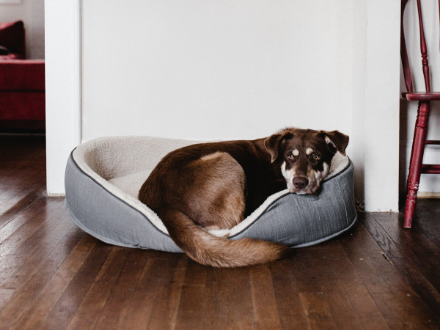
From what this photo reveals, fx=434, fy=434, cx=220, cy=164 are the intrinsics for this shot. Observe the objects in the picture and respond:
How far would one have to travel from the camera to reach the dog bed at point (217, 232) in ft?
6.53

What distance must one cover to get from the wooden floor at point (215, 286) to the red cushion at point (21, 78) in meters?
3.65

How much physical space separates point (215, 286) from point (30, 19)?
774 cm

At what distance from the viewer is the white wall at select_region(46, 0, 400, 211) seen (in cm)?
305

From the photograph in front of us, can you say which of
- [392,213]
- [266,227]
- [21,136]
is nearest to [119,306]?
[266,227]

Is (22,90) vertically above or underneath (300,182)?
above

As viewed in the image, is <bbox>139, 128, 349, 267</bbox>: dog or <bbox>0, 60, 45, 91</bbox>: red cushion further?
<bbox>0, 60, 45, 91</bbox>: red cushion

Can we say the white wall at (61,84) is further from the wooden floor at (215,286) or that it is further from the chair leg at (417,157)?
the chair leg at (417,157)

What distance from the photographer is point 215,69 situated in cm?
312

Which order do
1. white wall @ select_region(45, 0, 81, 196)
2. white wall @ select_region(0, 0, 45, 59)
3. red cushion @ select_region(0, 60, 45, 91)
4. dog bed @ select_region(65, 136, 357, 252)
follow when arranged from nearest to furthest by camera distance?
dog bed @ select_region(65, 136, 357, 252), white wall @ select_region(45, 0, 81, 196), red cushion @ select_region(0, 60, 45, 91), white wall @ select_region(0, 0, 45, 59)

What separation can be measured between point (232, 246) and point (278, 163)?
0.79m

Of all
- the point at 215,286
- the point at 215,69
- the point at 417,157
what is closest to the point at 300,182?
the point at 215,286

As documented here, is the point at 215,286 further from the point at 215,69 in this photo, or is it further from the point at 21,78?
the point at 21,78

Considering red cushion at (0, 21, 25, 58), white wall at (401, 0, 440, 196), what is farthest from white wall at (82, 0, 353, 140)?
red cushion at (0, 21, 25, 58)

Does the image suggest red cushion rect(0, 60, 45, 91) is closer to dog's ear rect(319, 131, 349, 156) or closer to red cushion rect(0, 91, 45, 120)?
red cushion rect(0, 91, 45, 120)
